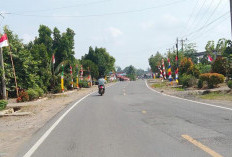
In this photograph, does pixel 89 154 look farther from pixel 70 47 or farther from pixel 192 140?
pixel 70 47

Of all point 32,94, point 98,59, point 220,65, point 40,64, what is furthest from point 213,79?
point 98,59

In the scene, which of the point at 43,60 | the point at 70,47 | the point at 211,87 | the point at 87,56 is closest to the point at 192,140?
the point at 211,87

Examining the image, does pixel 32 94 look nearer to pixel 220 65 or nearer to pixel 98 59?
pixel 220 65

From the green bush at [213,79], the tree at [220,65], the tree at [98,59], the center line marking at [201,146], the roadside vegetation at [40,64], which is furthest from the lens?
the tree at [98,59]

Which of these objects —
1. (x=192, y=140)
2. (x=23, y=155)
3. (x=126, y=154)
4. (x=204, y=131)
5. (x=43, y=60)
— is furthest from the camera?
(x=43, y=60)

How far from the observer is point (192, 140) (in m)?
6.72

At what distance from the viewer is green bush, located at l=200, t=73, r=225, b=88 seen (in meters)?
23.4

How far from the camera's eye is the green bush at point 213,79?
23.4 metres

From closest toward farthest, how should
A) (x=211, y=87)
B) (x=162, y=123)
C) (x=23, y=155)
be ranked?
(x=23, y=155), (x=162, y=123), (x=211, y=87)

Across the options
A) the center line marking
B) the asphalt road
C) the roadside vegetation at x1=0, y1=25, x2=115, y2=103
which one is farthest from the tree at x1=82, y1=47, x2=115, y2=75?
the center line marking

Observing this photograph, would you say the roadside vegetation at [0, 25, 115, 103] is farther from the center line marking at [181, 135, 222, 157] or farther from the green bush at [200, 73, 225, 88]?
the center line marking at [181, 135, 222, 157]

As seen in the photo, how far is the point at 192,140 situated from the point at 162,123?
2.52 m

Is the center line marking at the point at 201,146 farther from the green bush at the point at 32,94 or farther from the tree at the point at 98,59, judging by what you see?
the tree at the point at 98,59

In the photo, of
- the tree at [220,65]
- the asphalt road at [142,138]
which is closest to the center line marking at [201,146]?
the asphalt road at [142,138]
